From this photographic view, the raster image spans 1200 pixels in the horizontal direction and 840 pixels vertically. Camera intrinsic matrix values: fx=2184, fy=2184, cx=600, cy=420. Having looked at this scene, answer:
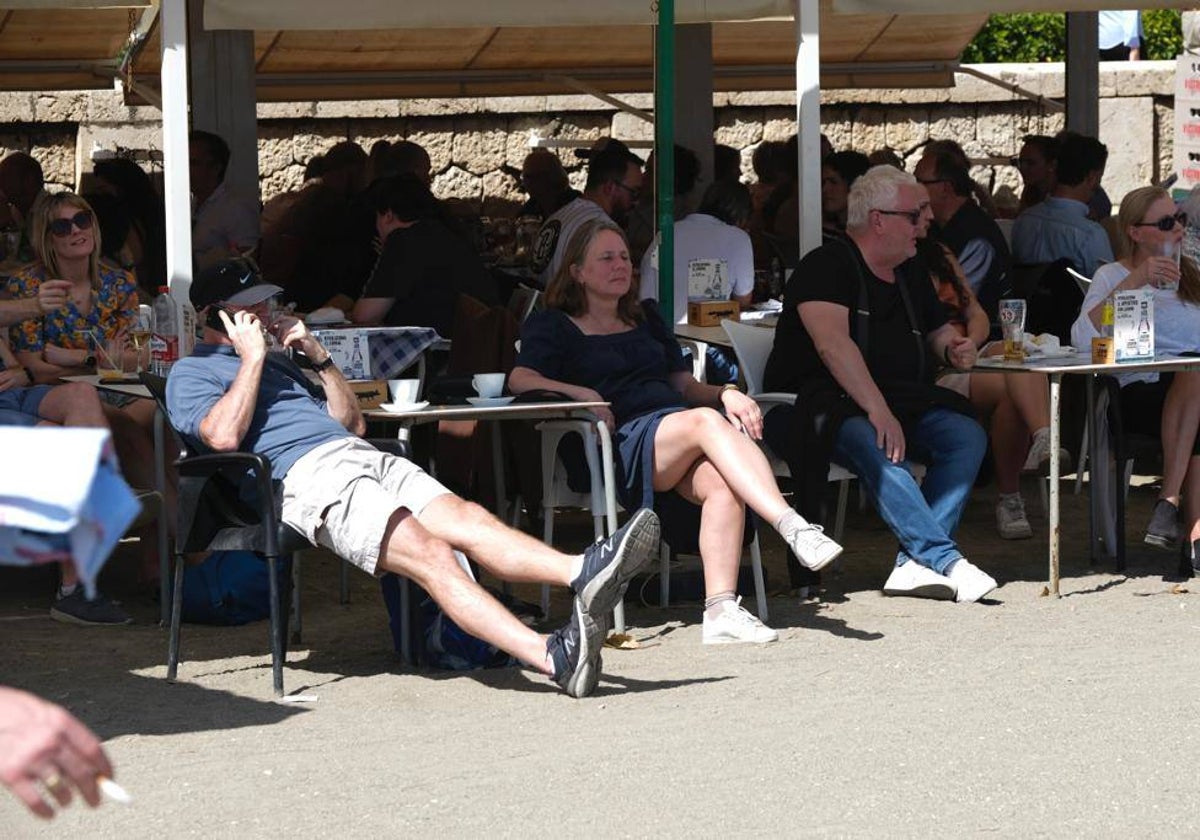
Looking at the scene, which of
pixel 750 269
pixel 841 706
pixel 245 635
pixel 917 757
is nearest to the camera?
pixel 917 757

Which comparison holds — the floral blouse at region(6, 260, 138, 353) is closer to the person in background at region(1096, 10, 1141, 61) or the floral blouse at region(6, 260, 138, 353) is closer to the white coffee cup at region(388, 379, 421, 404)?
the white coffee cup at region(388, 379, 421, 404)

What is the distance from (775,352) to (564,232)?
2541mm

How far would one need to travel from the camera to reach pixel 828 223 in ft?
30.8

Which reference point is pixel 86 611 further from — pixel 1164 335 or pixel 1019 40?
pixel 1019 40

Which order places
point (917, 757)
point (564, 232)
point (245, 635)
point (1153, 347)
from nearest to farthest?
point (917, 757) → point (245, 635) → point (1153, 347) → point (564, 232)

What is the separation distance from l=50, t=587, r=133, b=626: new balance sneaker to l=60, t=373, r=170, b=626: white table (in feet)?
0.43

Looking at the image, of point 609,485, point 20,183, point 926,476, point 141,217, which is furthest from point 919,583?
point 20,183

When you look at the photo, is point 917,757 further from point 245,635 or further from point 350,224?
point 350,224

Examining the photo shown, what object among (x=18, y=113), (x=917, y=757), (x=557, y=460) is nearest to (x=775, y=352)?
(x=557, y=460)

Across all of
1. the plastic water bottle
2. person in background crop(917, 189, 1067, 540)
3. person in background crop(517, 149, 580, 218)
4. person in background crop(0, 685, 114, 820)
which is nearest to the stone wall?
person in background crop(517, 149, 580, 218)

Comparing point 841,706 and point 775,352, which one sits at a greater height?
point 775,352

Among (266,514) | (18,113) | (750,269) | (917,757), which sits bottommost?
(917,757)

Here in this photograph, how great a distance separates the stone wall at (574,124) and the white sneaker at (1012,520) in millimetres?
8644

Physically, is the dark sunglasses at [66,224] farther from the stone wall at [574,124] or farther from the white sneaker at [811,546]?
the stone wall at [574,124]
